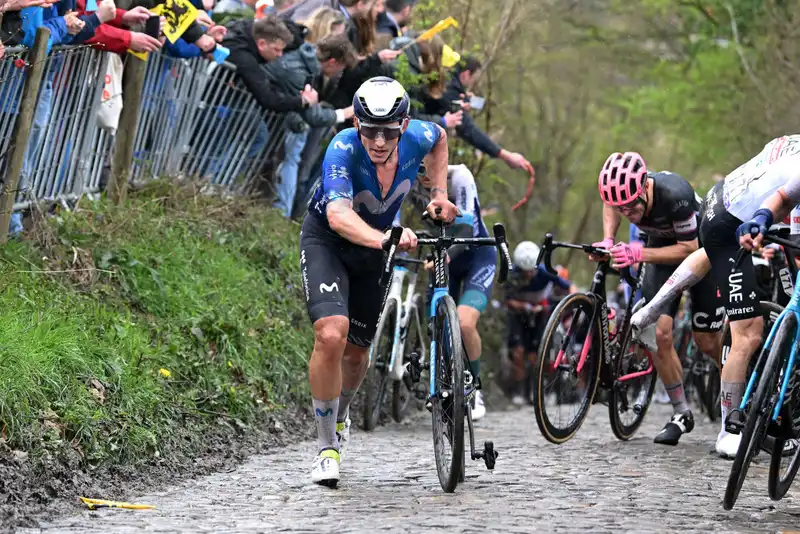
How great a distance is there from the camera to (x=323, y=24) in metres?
13.8

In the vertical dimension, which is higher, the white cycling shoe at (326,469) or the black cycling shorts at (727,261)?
the black cycling shorts at (727,261)

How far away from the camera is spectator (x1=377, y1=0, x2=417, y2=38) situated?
1509cm

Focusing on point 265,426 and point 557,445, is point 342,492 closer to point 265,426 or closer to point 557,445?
point 265,426

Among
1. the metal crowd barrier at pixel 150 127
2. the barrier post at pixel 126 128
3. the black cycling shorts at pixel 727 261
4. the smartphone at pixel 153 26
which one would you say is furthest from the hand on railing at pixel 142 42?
the black cycling shorts at pixel 727 261

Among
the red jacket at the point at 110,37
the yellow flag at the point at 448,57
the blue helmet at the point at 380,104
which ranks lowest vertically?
the blue helmet at the point at 380,104

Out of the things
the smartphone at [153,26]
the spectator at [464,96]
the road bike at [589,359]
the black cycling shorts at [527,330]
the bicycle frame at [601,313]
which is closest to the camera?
the road bike at [589,359]

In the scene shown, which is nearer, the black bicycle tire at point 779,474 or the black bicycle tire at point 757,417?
the black bicycle tire at point 757,417

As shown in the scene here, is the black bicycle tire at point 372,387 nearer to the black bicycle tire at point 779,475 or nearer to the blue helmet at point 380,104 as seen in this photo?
the blue helmet at point 380,104

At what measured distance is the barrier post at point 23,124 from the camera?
375 inches

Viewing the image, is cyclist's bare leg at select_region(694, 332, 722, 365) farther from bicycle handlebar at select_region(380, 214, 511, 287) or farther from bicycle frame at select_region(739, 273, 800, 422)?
bicycle frame at select_region(739, 273, 800, 422)

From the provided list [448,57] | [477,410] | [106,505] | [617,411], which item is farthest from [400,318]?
[106,505]

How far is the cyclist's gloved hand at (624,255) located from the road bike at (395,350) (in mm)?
1795

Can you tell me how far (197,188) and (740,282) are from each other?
527 cm

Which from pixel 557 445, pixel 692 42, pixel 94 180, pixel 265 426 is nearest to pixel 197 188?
pixel 94 180
